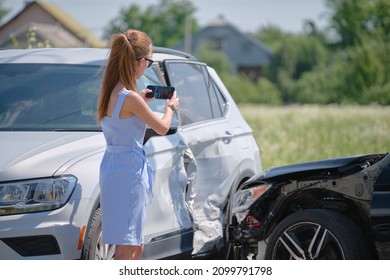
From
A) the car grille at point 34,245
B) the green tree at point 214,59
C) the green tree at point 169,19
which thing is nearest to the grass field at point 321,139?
the car grille at point 34,245

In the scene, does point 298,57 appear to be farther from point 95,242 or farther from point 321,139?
point 95,242

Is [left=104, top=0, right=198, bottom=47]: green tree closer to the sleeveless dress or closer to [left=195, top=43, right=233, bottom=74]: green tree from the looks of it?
[left=195, top=43, right=233, bottom=74]: green tree

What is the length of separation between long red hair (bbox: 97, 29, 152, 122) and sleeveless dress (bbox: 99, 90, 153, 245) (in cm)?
10

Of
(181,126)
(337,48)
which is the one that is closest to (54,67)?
(181,126)

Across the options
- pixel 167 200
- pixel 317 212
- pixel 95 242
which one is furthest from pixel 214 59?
pixel 95 242

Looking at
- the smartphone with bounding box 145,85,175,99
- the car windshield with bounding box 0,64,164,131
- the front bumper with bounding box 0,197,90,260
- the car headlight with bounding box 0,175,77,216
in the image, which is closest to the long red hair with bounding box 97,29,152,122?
the smartphone with bounding box 145,85,175,99

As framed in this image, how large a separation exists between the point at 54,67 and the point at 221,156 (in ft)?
4.99

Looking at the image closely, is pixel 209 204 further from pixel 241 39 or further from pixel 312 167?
pixel 241 39

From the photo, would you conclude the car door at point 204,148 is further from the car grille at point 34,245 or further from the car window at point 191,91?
the car grille at point 34,245

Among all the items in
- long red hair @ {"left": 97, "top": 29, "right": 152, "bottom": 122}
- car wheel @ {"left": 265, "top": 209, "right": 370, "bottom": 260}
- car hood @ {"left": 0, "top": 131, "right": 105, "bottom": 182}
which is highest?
long red hair @ {"left": 97, "top": 29, "right": 152, "bottom": 122}

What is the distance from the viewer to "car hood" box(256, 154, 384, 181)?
228 inches

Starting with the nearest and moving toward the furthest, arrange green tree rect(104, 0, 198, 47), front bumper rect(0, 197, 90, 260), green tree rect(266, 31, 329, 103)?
front bumper rect(0, 197, 90, 260) < green tree rect(104, 0, 198, 47) < green tree rect(266, 31, 329, 103)

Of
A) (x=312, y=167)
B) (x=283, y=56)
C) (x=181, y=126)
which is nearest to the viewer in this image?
(x=312, y=167)
